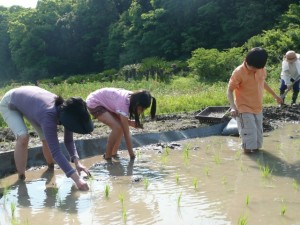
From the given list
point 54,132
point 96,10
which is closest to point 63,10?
point 96,10

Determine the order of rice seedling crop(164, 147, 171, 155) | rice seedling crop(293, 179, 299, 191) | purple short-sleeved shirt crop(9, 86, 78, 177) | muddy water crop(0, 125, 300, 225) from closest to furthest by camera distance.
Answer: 1. muddy water crop(0, 125, 300, 225)
2. purple short-sleeved shirt crop(9, 86, 78, 177)
3. rice seedling crop(293, 179, 299, 191)
4. rice seedling crop(164, 147, 171, 155)

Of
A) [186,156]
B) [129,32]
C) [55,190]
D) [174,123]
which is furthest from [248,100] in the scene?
[129,32]

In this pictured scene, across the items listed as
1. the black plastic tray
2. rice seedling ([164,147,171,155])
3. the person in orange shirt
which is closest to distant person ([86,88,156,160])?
rice seedling ([164,147,171,155])

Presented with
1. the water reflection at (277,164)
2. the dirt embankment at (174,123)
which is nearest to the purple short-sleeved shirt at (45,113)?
the dirt embankment at (174,123)

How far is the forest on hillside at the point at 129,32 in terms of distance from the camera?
103 feet

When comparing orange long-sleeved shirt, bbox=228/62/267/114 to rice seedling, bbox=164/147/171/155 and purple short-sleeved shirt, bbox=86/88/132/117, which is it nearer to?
rice seedling, bbox=164/147/171/155

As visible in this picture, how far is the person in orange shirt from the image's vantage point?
5844 mm

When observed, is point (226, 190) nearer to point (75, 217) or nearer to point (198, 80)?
point (75, 217)

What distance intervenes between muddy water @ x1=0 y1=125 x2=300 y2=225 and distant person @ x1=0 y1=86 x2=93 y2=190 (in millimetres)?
345

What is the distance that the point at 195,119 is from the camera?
28.2ft

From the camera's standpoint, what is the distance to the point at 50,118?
409 centimetres

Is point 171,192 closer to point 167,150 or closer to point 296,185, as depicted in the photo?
point 296,185

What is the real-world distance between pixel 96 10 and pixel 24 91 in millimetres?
43817

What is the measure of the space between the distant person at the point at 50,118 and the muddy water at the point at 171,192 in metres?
0.35
